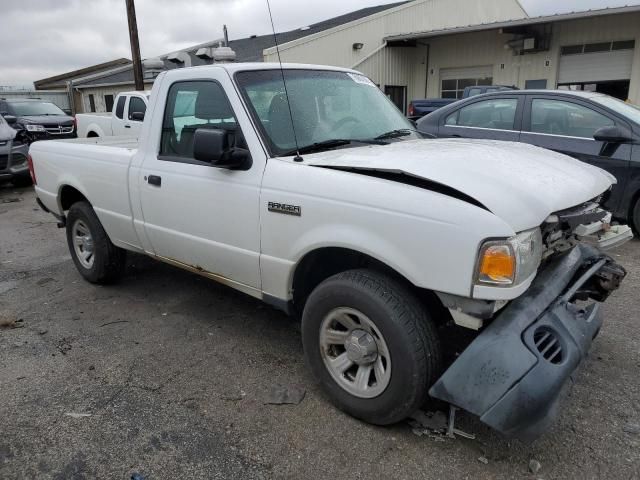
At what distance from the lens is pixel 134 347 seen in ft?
12.4

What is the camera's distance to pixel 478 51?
17562 millimetres

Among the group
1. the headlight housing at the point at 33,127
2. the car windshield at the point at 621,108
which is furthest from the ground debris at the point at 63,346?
the headlight housing at the point at 33,127

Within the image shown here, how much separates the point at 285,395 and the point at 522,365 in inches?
57.4

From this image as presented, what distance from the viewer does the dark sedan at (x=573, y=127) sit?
5.55 metres

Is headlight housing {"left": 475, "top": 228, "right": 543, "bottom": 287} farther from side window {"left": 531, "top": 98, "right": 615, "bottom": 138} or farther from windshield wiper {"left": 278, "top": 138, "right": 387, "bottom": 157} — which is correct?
side window {"left": 531, "top": 98, "right": 615, "bottom": 138}

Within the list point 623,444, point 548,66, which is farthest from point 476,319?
point 548,66

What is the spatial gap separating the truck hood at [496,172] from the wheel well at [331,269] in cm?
49

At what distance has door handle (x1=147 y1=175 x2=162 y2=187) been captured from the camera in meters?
3.74

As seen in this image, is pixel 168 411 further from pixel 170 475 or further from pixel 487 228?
pixel 487 228

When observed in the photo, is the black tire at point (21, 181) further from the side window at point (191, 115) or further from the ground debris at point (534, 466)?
the ground debris at point (534, 466)

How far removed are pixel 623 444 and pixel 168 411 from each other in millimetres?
2438

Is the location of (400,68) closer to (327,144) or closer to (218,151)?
(327,144)

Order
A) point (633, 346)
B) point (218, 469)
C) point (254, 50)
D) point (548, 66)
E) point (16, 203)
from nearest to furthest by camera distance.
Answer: point (218, 469) → point (633, 346) → point (16, 203) → point (548, 66) → point (254, 50)

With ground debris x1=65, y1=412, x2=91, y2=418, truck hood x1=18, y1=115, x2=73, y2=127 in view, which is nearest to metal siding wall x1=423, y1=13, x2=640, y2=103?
truck hood x1=18, y1=115, x2=73, y2=127
